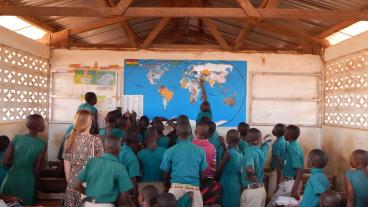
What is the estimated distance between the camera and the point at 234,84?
28.7 ft

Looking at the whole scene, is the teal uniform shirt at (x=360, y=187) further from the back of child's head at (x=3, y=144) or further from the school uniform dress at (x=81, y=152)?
the back of child's head at (x=3, y=144)

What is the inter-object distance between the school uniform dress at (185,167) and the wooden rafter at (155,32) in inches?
160

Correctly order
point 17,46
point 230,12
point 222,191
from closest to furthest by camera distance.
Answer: point 222,191 → point 230,12 → point 17,46

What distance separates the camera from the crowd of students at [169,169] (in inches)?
147

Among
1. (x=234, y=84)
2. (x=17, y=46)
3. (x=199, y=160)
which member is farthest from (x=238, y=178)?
(x=17, y=46)

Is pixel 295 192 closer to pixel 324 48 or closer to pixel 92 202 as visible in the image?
pixel 92 202

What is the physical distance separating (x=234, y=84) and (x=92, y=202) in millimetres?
5465

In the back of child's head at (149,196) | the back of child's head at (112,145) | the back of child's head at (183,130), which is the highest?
the back of child's head at (183,130)

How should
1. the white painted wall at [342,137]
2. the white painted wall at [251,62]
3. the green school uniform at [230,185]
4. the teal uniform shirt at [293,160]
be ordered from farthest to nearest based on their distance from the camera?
the white painted wall at [251,62] < the white painted wall at [342,137] < the teal uniform shirt at [293,160] < the green school uniform at [230,185]

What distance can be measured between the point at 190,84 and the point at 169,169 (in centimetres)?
440

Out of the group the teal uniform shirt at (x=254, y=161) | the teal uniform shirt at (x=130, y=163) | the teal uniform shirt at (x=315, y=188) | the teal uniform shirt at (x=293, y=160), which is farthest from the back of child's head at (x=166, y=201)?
the teal uniform shirt at (x=293, y=160)

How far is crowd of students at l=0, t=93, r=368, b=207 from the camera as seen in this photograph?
3729 millimetres

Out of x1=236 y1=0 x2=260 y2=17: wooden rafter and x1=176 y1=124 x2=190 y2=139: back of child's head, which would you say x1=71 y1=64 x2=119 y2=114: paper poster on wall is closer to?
x1=236 y1=0 x2=260 y2=17: wooden rafter

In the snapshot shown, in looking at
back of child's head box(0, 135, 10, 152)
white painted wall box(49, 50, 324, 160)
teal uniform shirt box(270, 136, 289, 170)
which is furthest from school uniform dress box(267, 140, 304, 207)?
back of child's head box(0, 135, 10, 152)
